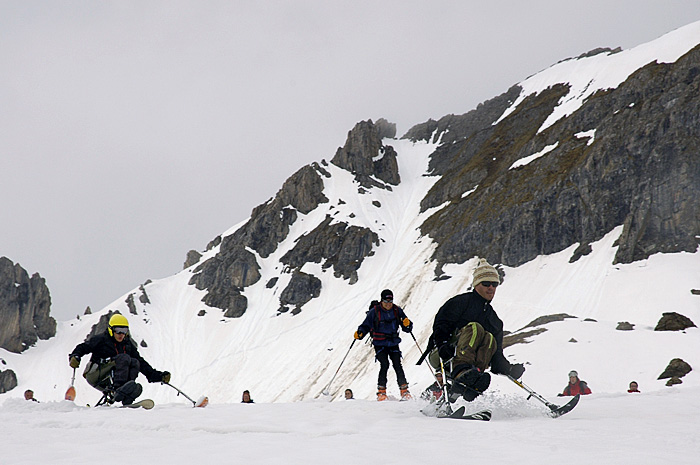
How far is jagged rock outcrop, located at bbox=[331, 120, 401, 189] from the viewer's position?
126625 mm


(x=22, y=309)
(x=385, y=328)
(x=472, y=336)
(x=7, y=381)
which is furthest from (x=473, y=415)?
(x=22, y=309)

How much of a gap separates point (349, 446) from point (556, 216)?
6910 centimetres

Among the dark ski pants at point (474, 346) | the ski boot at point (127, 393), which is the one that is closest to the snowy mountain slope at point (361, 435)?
the dark ski pants at point (474, 346)

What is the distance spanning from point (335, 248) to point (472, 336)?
93.8 m

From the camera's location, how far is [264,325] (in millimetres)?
89312

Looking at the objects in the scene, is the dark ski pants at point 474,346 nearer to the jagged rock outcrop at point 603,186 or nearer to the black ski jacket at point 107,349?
the black ski jacket at point 107,349

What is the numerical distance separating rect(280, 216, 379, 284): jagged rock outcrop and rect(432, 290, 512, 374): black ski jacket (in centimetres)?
8358

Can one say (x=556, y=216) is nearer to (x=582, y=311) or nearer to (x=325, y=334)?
(x=582, y=311)

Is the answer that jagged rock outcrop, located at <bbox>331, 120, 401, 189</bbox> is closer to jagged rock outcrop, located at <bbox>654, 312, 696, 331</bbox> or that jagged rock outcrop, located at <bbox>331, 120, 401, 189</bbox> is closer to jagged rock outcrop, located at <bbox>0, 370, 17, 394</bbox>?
jagged rock outcrop, located at <bbox>0, 370, 17, 394</bbox>

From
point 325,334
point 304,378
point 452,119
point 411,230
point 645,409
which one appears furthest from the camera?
point 452,119

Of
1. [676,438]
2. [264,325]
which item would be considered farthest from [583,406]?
[264,325]

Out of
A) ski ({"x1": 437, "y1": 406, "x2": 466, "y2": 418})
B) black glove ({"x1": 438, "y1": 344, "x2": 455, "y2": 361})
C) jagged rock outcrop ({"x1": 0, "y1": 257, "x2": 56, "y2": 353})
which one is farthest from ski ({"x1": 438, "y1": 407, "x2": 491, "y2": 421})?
jagged rock outcrop ({"x1": 0, "y1": 257, "x2": 56, "y2": 353})

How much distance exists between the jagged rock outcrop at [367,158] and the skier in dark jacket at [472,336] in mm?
117411

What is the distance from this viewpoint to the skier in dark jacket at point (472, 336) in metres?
6.33
